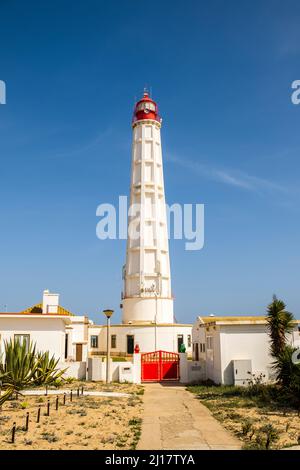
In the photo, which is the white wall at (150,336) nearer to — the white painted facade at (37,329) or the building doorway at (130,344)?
the building doorway at (130,344)

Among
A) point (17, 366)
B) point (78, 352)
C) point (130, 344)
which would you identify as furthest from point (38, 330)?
point (130, 344)

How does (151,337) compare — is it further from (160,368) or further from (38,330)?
(38,330)

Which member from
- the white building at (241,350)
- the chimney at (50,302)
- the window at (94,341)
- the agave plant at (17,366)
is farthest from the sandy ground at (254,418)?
the window at (94,341)

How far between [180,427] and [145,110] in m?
40.5

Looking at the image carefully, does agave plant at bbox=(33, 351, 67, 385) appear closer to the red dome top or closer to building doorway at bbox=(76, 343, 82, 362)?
building doorway at bbox=(76, 343, 82, 362)

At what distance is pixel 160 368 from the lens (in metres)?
26.2

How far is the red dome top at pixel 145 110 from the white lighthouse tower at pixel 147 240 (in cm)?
18

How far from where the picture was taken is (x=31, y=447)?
10492 mm

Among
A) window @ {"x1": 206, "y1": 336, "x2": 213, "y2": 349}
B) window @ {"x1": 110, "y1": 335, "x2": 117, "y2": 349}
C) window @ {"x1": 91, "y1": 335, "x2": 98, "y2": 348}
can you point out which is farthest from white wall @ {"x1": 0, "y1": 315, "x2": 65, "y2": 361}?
window @ {"x1": 91, "y1": 335, "x2": 98, "y2": 348}

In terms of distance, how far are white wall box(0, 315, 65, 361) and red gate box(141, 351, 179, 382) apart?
18.5 feet

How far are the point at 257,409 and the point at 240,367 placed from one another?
650 cm
